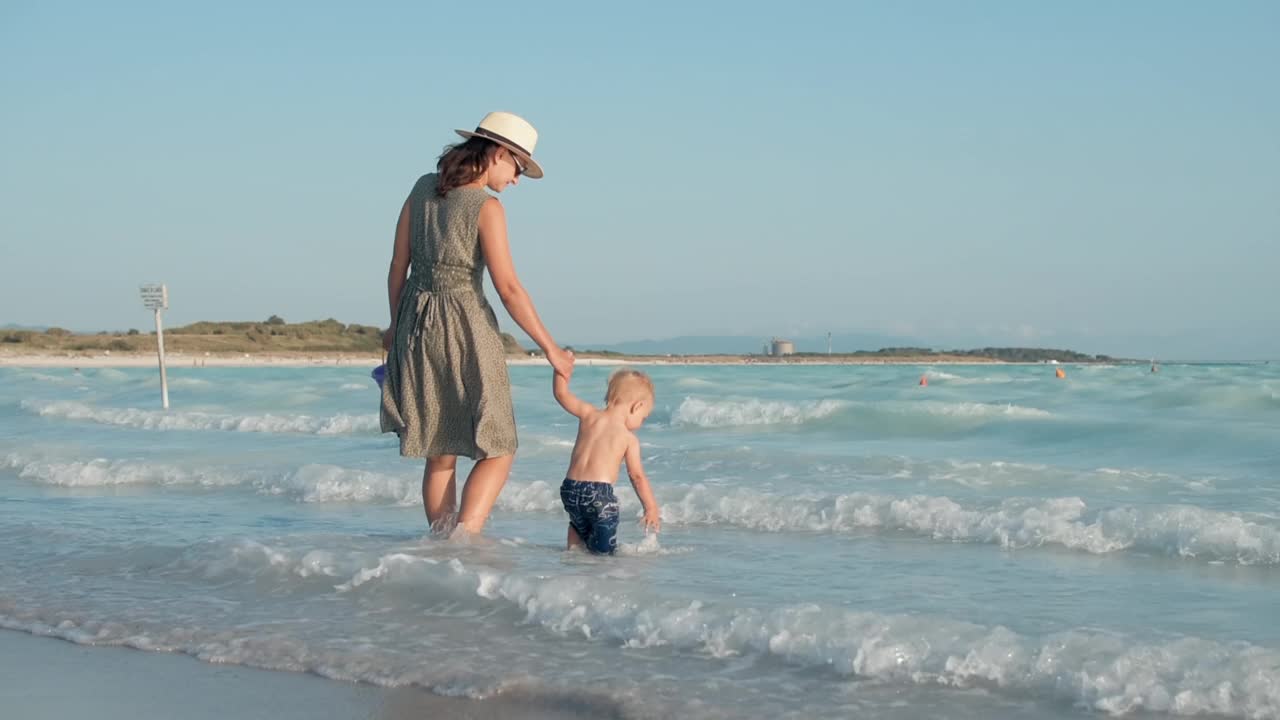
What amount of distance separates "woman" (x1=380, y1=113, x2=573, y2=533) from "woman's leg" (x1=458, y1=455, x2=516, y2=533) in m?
0.01

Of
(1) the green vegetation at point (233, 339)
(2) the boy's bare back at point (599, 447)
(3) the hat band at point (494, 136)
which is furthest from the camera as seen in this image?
(1) the green vegetation at point (233, 339)

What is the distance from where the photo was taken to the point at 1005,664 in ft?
10.5

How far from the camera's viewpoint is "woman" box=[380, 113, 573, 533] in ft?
14.3

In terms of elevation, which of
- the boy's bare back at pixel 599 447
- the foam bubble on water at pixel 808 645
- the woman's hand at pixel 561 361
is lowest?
the foam bubble on water at pixel 808 645

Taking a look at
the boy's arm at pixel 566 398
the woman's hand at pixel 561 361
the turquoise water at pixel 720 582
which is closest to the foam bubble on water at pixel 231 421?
the turquoise water at pixel 720 582

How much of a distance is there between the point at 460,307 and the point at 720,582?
1432 mm

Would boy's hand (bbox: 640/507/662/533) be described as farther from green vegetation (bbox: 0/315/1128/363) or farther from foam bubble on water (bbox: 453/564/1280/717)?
green vegetation (bbox: 0/315/1128/363)

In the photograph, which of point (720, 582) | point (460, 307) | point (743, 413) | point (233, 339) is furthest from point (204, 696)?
point (233, 339)

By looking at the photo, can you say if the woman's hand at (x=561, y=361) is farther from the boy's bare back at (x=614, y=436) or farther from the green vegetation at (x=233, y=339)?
the green vegetation at (x=233, y=339)

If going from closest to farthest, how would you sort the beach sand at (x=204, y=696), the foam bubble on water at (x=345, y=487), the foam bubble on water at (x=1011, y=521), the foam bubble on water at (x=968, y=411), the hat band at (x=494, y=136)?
the beach sand at (x=204, y=696), the hat band at (x=494, y=136), the foam bubble on water at (x=1011, y=521), the foam bubble on water at (x=345, y=487), the foam bubble on water at (x=968, y=411)

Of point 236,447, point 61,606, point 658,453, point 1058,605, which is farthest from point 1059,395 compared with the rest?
point 61,606

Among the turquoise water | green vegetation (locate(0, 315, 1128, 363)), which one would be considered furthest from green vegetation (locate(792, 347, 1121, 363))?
the turquoise water

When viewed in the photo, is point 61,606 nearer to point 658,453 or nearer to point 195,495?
point 195,495

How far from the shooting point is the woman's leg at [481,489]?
4598 millimetres
